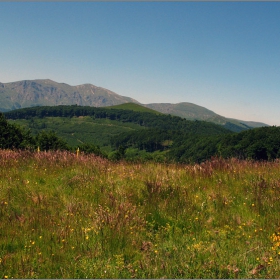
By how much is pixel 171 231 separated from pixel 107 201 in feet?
5.47

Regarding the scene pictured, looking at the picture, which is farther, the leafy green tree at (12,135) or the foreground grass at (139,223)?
the leafy green tree at (12,135)

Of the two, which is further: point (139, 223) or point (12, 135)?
point (12, 135)

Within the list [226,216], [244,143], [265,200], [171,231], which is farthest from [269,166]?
[244,143]

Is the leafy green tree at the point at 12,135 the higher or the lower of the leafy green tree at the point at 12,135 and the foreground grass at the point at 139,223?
the lower

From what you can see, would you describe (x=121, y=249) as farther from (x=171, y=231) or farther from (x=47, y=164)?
(x=47, y=164)

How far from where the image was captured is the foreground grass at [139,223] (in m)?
3.56

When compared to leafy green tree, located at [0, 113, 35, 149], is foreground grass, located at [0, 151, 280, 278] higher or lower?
higher

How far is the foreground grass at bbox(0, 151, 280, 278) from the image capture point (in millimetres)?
3562

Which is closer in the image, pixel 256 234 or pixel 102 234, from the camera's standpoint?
pixel 102 234

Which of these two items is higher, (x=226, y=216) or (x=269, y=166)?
(x=269, y=166)

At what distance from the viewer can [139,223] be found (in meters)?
4.82

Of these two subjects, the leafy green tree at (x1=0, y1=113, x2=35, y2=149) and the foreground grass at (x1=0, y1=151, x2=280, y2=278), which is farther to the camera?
the leafy green tree at (x1=0, y1=113, x2=35, y2=149)

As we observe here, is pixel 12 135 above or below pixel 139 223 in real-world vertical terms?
below

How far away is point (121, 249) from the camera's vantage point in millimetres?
4074
